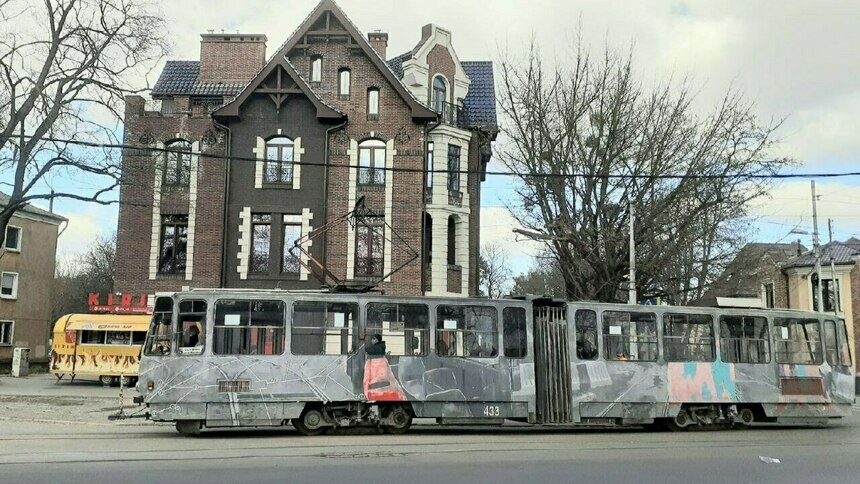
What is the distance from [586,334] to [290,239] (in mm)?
15420

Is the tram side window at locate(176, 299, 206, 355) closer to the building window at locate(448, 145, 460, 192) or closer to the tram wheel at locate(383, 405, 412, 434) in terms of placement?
the tram wheel at locate(383, 405, 412, 434)

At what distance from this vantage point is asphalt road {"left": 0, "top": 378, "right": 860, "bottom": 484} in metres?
9.76

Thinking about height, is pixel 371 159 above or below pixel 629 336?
above

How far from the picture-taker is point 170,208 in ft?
95.2

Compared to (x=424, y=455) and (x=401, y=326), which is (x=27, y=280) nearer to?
(x=401, y=326)

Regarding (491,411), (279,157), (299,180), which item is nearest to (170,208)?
(279,157)

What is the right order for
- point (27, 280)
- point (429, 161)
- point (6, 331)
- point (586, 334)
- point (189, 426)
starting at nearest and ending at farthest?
A: point (189, 426), point (586, 334), point (429, 161), point (6, 331), point (27, 280)

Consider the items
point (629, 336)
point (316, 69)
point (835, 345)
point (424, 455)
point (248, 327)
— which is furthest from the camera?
point (316, 69)

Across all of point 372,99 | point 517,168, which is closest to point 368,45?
point 372,99

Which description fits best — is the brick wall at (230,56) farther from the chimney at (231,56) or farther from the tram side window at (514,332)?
the tram side window at (514,332)

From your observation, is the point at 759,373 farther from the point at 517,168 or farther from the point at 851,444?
the point at 517,168

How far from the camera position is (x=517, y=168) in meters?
27.7

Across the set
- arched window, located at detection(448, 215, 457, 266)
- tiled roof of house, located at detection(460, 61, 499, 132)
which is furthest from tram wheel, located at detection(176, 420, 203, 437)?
tiled roof of house, located at detection(460, 61, 499, 132)

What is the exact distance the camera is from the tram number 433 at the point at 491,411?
608 inches
